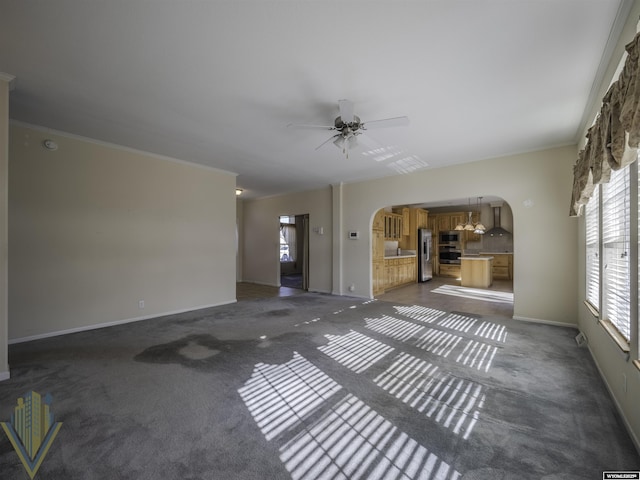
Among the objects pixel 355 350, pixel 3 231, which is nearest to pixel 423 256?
pixel 355 350

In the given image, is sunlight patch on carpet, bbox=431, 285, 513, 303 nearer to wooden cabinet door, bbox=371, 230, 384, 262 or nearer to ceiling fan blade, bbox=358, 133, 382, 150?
wooden cabinet door, bbox=371, 230, 384, 262

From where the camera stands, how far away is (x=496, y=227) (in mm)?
9617

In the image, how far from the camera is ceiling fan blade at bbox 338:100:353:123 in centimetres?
270

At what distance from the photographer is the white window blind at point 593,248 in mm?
2922

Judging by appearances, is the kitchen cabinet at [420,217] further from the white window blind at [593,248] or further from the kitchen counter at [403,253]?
the white window blind at [593,248]

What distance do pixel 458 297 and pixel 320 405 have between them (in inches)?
209

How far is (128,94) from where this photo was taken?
9.30 feet

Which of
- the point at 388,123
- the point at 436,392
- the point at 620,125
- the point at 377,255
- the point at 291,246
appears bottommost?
the point at 436,392

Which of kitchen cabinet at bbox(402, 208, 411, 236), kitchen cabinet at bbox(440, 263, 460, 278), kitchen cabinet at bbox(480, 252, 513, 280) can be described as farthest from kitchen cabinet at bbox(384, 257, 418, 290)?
kitchen cabinet at bbox(480, 252, 513, 280)

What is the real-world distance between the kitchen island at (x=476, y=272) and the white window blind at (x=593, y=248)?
454cm

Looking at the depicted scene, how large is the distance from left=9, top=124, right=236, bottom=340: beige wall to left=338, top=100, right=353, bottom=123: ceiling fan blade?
347cm

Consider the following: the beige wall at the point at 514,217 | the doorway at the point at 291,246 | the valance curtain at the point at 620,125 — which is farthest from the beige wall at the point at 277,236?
the valance curtain at the point at 620,125

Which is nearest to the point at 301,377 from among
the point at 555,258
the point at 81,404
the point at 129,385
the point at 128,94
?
the point at 129,385

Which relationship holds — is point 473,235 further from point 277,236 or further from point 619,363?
point 619,363
